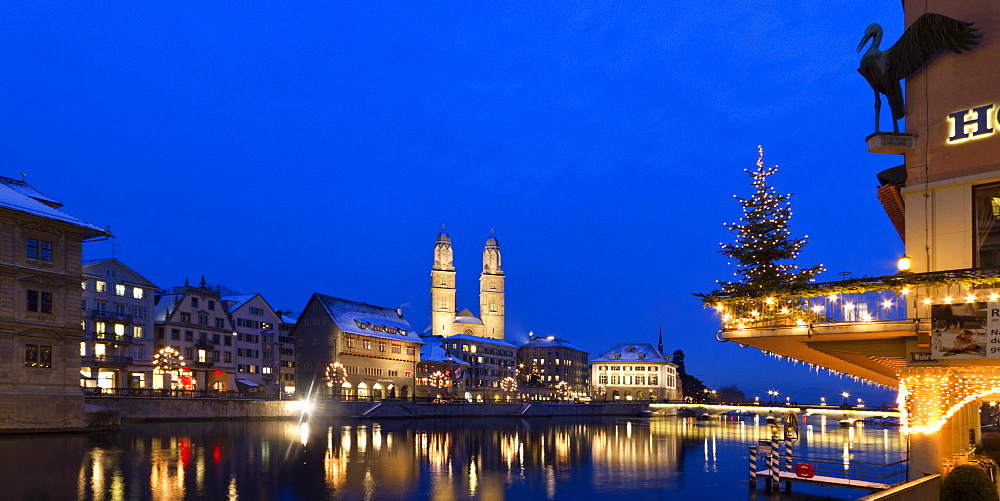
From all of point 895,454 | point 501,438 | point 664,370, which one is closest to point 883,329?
point 895,454

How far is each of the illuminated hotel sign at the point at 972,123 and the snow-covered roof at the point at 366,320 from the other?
9458cm

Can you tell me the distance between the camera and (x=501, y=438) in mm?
61625

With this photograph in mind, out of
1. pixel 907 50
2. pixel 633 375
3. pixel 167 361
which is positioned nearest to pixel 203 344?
pixel 167 361

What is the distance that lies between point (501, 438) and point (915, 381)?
148 feet

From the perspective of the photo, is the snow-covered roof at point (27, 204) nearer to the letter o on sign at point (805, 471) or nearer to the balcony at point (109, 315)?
the balcony at point (109, 315)

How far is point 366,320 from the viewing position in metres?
115

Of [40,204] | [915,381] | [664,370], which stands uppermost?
[40,204]

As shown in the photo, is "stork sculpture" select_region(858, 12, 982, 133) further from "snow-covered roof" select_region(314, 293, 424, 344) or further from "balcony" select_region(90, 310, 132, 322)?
"snow-covered roof" select_region(314, 293, 424, 344)

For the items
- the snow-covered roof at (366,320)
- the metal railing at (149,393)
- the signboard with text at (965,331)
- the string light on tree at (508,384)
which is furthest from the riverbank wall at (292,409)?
the signboard with text at (965,331)

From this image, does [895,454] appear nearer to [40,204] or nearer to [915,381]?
[915,381]

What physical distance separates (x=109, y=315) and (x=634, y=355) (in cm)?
10956

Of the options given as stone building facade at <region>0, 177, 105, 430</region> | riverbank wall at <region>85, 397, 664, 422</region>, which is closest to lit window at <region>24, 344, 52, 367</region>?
stone building facade at <region>0, 177, 105, 430</region>

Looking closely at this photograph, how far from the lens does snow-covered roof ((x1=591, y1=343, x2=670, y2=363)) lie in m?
168

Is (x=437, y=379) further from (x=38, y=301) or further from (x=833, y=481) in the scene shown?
(x=833, y=481)
